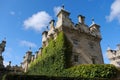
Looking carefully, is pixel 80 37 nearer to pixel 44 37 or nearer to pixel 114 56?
pixel 44 37

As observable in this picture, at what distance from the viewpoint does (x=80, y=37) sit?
30.2m

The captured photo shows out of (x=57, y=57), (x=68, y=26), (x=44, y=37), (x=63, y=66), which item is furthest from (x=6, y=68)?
(x=63, y=66)

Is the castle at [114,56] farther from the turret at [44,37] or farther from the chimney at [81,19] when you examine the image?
the turret at [44,37]

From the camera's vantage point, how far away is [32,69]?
3375 cm

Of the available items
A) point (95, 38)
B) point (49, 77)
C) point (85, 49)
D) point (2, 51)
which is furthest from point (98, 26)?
point (2, 51)

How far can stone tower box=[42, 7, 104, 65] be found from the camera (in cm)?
2835

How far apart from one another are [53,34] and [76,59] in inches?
259

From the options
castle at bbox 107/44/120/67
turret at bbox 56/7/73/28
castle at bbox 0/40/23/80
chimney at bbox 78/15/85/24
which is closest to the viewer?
turret at bbox 56/7/73/28

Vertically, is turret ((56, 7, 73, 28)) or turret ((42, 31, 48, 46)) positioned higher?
turret ((56, 7, 73, 28))

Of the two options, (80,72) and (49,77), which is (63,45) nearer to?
(80,72)

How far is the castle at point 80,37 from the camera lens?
28.4 metres

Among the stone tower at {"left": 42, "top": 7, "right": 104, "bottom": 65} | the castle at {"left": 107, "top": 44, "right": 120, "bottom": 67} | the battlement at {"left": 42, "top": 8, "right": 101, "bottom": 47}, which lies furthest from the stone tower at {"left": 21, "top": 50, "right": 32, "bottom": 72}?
the castle at {"left": 107, "top": 44, "right": 120, "bottom": 67}

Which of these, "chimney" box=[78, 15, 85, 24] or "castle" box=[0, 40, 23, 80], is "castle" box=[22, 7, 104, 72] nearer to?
"chimney" box=[78, 15, 85, 24]

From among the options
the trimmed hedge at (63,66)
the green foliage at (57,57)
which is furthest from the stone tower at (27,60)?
the green foliage at (57,57)
